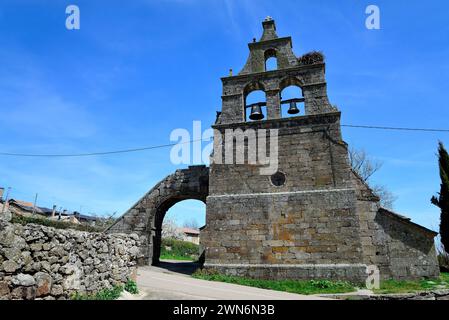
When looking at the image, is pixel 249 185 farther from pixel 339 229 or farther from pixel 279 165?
pixel 339 229

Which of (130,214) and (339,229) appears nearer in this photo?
(339,229)

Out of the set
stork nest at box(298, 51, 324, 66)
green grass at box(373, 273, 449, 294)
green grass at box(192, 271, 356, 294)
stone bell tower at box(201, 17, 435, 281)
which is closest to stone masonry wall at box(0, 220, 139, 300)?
green grass at box(192, 271, 356, 294)

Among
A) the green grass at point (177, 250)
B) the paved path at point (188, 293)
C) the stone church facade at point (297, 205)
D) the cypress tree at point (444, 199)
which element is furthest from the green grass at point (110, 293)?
the green grass at point (177, 250)

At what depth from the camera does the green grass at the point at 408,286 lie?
9.83m

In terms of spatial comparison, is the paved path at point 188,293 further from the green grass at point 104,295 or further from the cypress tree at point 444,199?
the cypress tree at point 444,199

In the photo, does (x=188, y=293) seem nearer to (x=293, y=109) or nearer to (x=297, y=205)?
(x=297, y=205)

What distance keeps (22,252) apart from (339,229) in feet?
32.9

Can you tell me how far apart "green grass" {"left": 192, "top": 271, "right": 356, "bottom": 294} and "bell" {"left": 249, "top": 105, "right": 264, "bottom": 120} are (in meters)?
6.84

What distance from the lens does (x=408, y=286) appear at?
10375 mm

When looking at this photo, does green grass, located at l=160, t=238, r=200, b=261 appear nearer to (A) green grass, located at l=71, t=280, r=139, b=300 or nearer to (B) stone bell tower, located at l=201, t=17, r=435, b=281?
(B) stone bell tower, located at l=201, t=17, r=435, b=281

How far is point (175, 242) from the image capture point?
3612cm

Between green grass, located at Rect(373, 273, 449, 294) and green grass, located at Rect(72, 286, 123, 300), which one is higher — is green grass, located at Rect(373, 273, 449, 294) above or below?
below

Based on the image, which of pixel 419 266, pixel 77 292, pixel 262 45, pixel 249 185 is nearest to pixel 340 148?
pixel 249 185

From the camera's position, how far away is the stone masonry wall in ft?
15.3
